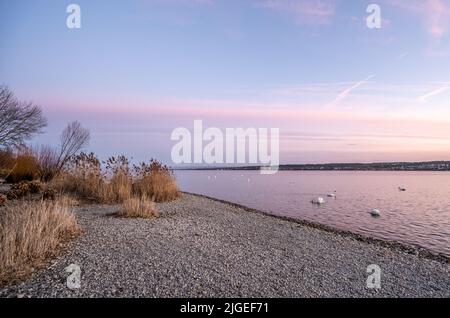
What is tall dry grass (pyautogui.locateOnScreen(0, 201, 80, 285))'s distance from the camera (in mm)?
5867

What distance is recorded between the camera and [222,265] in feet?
22.1

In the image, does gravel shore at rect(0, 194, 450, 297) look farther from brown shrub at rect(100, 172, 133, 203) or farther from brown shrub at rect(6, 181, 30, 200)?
brown shrub at rect(6, 181, 30, 200)

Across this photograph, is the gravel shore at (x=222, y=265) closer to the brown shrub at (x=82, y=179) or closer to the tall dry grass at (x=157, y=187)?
the brown shrub at (x=82, y=179)

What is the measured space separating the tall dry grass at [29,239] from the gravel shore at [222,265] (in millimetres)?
333

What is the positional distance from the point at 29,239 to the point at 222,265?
11.9 ft

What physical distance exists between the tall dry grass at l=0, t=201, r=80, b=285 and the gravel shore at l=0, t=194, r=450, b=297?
13.1 inches

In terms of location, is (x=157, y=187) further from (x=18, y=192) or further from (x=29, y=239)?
(x=29, y=239)
